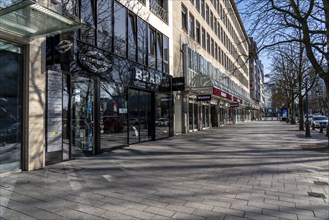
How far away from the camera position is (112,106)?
457 inches

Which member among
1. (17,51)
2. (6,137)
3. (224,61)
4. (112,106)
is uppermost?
(224,61)

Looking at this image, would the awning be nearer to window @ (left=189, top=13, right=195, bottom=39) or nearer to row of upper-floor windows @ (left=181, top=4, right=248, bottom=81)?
row of upper-floor windows @ (left=181, top=4, right=248, bottom=81)

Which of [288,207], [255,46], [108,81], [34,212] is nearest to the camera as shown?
[34,212]

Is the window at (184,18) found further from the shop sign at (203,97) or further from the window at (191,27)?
the shop sign at (203,97)

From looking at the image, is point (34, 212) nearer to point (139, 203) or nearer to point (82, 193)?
point (82, 193)

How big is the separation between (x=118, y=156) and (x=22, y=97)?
399 centimetres

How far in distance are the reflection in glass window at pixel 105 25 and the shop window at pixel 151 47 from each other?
4036mm

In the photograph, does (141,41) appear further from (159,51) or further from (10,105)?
(10,105)

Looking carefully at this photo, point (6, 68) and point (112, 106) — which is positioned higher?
point (6, 68)

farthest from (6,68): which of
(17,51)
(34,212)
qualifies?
(34,212)

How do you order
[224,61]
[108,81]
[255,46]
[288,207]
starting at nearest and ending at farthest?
[288,207] → [108,81] → [255,46] → [224,61]

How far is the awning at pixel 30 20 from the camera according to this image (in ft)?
18.4

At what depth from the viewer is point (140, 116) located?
14391 mm

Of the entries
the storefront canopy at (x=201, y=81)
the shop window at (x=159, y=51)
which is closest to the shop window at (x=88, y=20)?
the shop window at (x=159, y=51)
